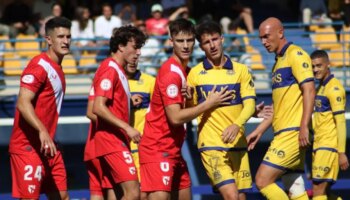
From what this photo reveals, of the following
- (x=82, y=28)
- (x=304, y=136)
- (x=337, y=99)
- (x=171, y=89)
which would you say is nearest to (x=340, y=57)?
(x=82, y=28)

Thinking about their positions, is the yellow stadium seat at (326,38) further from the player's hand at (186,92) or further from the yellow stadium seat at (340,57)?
the player's hand at (186,92)

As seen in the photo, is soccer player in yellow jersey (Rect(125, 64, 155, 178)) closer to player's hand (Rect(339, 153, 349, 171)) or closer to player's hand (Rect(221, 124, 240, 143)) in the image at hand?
player's hand (Rect(221, 124, 240, 143))

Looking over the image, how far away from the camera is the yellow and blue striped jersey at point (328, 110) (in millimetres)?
11766

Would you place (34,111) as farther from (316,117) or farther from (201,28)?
(316,117)

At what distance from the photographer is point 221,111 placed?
32.3 ft

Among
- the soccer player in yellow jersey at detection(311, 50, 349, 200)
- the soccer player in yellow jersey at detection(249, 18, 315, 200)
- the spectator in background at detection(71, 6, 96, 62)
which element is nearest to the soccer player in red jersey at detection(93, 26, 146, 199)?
the soccer player in yellow jersey at detection(249, 18, 315, 200)

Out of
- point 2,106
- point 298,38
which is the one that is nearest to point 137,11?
point 298,38

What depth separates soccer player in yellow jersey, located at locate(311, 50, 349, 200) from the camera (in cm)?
1173

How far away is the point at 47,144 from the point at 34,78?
29.0 inches

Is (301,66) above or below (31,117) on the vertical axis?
above

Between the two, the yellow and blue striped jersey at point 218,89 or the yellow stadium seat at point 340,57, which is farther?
the yellow stadium seat at point 340,57

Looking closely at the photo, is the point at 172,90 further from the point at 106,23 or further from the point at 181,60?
the point at 106,23

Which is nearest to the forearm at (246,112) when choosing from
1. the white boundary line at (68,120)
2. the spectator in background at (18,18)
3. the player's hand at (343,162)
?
the player's hand at (343,162)

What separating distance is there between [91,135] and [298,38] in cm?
752
